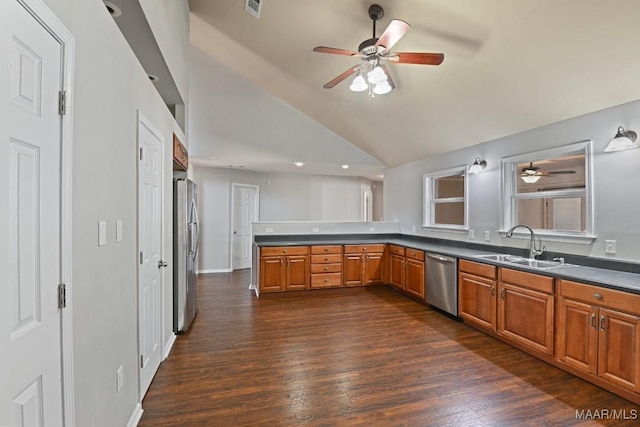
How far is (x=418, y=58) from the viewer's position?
246 centimetres

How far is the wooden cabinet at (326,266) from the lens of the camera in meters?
5.30

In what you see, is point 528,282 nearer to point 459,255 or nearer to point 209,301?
point 459,255

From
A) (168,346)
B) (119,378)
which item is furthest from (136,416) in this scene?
(168,346)

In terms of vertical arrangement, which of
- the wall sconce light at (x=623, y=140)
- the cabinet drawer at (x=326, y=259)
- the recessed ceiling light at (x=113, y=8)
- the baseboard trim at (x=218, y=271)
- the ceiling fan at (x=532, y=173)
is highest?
the recessed ceiling light at (x=113, y=8)

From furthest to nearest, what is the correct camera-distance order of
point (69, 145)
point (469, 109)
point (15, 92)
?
point (469, 109), point (69, 145), point (15, 92)

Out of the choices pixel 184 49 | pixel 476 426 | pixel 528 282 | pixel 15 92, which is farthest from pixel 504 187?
pixel 15 92

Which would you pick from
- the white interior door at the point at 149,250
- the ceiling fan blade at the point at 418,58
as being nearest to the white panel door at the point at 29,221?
the white interior door at the point at 149,250

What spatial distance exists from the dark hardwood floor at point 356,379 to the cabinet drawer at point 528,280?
26.5 inches

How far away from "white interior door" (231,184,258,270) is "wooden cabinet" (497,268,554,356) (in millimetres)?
5458

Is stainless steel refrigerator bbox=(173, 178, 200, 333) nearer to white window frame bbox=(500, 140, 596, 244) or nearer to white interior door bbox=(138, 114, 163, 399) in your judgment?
white interior door bbox=(138, 114, 163, 399)

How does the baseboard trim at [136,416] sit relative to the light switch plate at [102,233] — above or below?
below

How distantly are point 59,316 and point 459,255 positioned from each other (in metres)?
3.82

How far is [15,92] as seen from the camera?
3.11 ft

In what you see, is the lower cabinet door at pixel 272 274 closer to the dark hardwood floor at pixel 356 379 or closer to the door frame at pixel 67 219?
the dark hardwood floor at pixel 356 379
